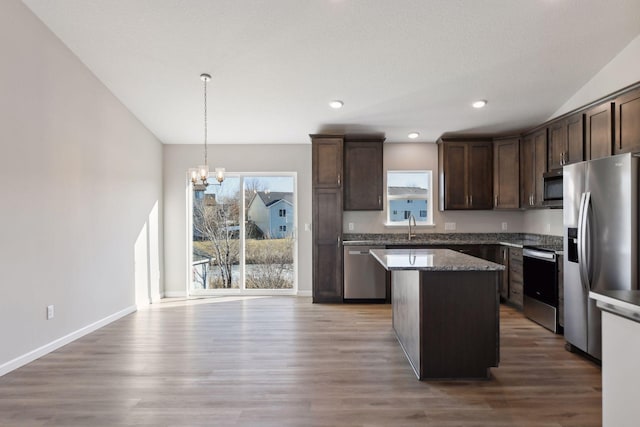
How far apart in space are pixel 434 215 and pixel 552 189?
174 cm

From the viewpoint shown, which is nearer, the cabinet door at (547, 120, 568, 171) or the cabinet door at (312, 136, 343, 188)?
the cabinet door at (547, 120, 568, 171)

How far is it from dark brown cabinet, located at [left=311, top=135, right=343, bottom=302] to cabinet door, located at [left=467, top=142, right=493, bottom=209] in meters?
2.03

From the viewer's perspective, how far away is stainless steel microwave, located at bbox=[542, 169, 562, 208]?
4.28 meters

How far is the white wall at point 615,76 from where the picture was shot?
134 inches

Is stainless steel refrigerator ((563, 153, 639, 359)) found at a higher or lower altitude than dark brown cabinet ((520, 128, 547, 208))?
lower

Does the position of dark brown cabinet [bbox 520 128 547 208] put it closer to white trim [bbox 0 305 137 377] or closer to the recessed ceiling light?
the recessed ceiling light

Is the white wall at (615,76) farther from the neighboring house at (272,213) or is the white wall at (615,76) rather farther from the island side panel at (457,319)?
the neighboring house at (272,213)

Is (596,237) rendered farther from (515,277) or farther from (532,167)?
(532,167)

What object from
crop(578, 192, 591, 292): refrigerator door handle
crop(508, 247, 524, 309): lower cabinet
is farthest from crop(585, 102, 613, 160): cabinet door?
crop(508, 247, 524, 309): lower cabinet

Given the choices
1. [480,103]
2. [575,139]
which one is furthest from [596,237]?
[480,103]

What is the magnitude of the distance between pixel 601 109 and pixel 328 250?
11.8 feet

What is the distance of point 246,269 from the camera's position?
5.88m

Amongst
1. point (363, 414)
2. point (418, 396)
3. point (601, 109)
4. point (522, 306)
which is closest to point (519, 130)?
point (601, 109)

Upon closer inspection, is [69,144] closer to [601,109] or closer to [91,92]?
[91,92]
